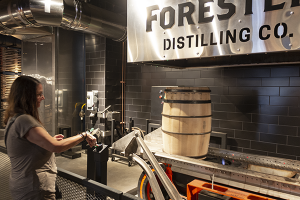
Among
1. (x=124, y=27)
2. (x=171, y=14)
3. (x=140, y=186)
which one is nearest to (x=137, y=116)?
(x=124, y=27)

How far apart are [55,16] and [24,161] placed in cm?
260

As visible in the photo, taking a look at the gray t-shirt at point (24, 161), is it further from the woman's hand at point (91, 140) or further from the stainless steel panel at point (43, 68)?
the stainless steel panel at point (43, 68)

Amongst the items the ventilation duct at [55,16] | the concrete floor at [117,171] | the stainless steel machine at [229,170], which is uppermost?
the ventilation duct at [55,16]

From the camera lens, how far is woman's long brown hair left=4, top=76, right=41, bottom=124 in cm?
172

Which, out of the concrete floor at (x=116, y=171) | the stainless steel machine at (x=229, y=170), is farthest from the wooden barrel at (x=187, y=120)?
the concrete floor at (x=116, y=171)

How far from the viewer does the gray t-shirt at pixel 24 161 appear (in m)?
1.65

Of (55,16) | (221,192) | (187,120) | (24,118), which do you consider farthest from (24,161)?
(55,16)

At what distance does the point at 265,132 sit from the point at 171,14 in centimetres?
298

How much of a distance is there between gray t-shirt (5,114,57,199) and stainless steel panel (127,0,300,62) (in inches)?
41.3

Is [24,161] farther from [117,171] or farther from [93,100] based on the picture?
[93,100]

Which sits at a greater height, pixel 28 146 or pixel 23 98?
pixel 23 98

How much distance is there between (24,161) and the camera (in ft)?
5.53

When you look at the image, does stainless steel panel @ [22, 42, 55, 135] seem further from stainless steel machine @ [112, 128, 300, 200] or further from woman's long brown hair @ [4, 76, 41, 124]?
stainless steel machine @ [112, 128, 300, 200]

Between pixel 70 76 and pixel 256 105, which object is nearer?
pixel 256 105
